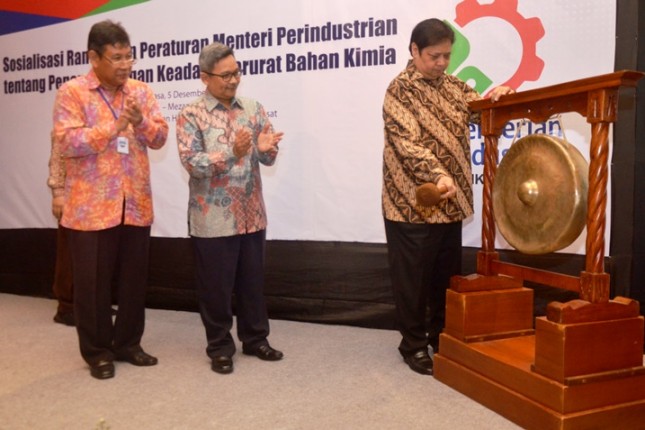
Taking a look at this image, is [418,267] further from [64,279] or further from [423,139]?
[64,279]

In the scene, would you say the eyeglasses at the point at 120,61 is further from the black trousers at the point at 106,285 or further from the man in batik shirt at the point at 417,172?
the man in batik shirt at the point at 417,172

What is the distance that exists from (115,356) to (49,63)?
2.40 m

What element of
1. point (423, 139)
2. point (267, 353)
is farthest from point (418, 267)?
point (267, 353)

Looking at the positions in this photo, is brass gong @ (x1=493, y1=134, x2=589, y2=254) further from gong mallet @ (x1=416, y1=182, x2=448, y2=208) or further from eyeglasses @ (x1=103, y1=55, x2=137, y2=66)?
eyeglasses @ (x1=103, y1=55, x2=137, y2=66)

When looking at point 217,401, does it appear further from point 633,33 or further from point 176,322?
point 633,33

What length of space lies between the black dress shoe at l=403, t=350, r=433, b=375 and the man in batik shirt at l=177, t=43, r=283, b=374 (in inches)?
29.2

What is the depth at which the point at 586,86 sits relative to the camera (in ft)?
7.16

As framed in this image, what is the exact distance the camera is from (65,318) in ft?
12.8

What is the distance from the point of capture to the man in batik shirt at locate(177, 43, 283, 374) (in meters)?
2.81

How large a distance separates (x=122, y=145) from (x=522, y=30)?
1960 millimetres

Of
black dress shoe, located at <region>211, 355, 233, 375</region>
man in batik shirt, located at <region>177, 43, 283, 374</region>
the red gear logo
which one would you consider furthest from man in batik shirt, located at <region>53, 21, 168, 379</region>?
the red gear logo

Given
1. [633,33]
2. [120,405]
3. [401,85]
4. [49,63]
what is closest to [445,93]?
[401,85]

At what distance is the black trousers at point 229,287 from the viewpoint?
290 centimetres

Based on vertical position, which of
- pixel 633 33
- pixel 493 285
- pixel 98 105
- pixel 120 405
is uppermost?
pixel 633 33
